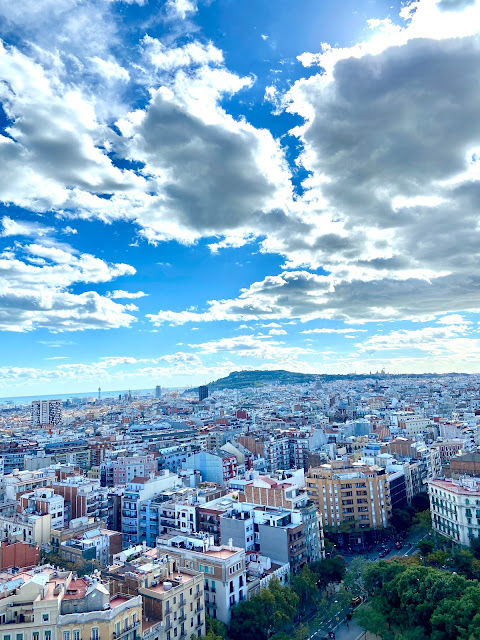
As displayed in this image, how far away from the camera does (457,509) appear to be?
52.9 meters

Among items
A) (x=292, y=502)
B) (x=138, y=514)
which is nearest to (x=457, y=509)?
(x=292, y=502)

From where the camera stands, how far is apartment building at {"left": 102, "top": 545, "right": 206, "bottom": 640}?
31.7m

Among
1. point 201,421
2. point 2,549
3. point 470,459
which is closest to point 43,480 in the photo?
point 2,549

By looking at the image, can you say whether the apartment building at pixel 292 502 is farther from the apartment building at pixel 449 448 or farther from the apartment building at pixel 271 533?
the apartment building at pixel 449 448

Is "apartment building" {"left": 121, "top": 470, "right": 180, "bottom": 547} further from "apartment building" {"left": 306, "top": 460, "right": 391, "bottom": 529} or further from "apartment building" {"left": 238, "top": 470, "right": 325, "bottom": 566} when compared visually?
"apartment building" {"left": 306, "top": 460, "right": 391, "bottom": 529}

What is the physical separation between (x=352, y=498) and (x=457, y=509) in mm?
12632

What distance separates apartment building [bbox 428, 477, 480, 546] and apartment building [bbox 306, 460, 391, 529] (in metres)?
6.22

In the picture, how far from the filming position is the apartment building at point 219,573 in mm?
36594

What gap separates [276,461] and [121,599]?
68495mm

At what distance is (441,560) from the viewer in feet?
149

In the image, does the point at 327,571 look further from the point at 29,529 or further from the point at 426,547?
the point at 29,529

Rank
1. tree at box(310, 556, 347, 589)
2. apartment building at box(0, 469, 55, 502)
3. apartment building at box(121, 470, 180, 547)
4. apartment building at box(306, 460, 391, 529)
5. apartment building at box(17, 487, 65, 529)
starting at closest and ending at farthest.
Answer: tree at box(310, 556, 347, 589) → apartment building at box(17, 487, 65, 529) → apartment building at box(121, 470, 180, 547) → apartment building at box(306, 460, 391, 529) → apartment building at box(0, 469, 55, 502)

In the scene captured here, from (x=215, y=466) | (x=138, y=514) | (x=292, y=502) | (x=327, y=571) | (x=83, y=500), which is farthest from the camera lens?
(x=215, y=466)

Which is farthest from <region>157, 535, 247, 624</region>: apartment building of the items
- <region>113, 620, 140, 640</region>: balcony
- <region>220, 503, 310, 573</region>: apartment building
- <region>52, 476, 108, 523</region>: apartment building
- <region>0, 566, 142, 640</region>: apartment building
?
<region>52, 476, 108, 523</region>: apartment building
